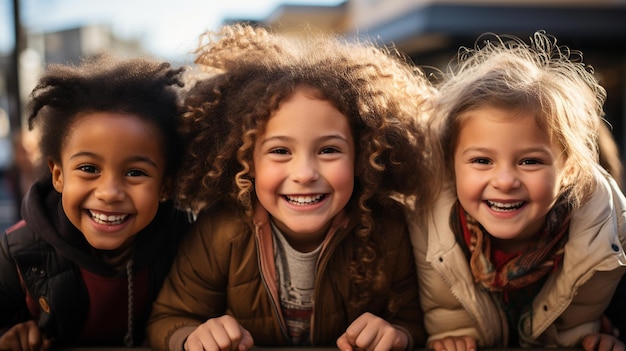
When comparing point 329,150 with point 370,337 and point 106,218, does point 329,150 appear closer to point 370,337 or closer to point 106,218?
point 370,337

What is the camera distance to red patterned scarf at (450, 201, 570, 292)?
2029 millimetres

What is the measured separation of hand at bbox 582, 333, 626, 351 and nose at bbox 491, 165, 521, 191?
54cm

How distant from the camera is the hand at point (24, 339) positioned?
1924 millimetres

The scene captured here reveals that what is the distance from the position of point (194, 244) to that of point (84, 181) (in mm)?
414

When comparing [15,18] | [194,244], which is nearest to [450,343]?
[194,244]

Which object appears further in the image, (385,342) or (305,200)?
(305,200)

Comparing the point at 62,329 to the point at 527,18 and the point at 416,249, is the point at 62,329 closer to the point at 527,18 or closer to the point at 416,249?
the point at 416,249

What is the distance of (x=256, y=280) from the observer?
210cm

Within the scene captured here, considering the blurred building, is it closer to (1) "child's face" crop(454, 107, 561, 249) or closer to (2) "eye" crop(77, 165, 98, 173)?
(1) "child's face" crop(454, 107, 561, 249)

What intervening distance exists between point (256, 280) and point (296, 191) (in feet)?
1.25

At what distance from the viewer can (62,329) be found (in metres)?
2.01

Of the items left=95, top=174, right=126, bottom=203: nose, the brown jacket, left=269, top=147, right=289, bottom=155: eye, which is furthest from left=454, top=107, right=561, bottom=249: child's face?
left=95, top=174, right=126, bottom=203: nose

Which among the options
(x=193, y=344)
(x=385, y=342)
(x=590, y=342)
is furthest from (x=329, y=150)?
(x=590, y=342)

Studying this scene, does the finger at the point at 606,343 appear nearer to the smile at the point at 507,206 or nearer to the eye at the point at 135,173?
the smile at the point at 507,206
